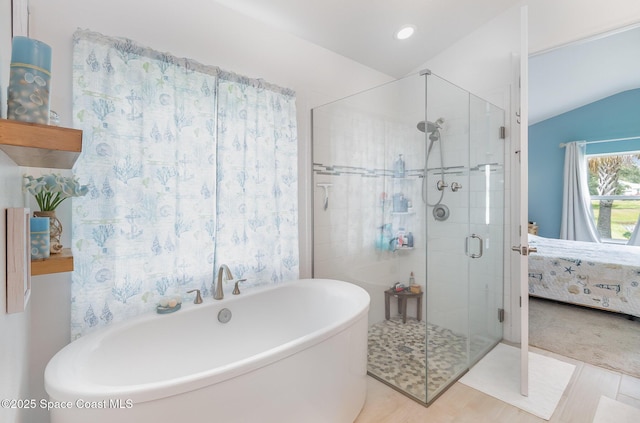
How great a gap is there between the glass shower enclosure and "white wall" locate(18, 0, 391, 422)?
0.22 m

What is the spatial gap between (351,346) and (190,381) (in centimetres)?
90

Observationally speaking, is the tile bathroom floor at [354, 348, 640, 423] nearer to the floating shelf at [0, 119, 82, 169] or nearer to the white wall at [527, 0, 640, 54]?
the floating shelf at [0, 119, 82, 169]

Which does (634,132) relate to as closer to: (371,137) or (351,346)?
(371,137)

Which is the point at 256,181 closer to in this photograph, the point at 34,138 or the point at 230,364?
the point at 230,364

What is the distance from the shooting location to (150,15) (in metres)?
1.79

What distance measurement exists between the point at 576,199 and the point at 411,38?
454 cm

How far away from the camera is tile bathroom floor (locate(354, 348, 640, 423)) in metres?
1.80

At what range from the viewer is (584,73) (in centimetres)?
394

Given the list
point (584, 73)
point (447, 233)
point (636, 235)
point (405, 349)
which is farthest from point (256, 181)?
point (636, 235)

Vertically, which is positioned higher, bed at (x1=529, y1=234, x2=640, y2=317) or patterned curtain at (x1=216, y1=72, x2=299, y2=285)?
patterned curtain at (x1=216, y1=72, x2=299, y2=285)

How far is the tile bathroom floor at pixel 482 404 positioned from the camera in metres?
1.80

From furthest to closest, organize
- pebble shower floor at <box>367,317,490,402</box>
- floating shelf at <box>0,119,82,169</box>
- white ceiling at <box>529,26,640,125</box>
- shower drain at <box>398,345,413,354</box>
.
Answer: white ceiling at <box>529,26,640,125</box>
shower drain at <box>398,345,413,354</box>
pebble shower floor at <box>367,317,490,402</box>
floating shelf at <box>0,119,82,169</box>

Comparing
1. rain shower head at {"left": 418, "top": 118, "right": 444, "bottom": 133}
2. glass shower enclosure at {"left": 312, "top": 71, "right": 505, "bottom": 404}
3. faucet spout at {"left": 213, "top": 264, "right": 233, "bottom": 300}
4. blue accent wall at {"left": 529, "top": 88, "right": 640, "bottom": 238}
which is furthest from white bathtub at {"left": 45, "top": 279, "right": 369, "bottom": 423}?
blue accent wall at {"left": 529, "top": 88, "right": 640, "bottom": 238}

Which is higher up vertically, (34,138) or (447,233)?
(34,138)
